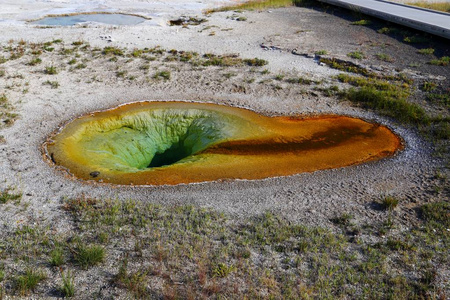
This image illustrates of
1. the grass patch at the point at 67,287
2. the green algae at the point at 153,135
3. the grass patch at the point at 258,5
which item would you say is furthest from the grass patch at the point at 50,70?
the grass patch at the point at 258,5

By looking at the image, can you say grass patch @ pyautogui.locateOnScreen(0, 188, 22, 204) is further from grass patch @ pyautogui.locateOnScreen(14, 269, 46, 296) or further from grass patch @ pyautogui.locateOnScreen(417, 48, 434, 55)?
grass patch @ pyautogui.locateOnScreen(417, 48, 434, 55)

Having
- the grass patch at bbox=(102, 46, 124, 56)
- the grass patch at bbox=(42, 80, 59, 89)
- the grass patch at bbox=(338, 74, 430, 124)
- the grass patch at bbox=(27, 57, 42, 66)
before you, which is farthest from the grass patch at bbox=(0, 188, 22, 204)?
the grass patch at bbox=(338, 74, 430, 124)

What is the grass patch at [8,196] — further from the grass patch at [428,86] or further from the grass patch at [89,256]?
the grass patch at [428,86]

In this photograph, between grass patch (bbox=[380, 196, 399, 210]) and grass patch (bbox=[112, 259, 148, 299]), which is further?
grass patch (bbox=[380, 196, 399, 210])

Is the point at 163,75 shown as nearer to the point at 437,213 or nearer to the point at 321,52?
the point at 321,52

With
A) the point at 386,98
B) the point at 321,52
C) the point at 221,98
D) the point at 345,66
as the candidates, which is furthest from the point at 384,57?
the point at 221,98
